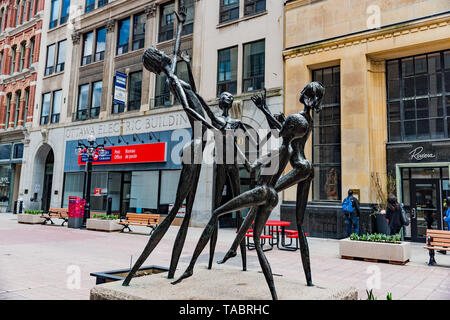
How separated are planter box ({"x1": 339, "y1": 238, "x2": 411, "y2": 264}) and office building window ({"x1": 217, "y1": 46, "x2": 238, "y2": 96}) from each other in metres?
11.9

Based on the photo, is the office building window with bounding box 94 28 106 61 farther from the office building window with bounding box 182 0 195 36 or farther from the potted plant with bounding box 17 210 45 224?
the potted plant with bounding box 17 210 45 224

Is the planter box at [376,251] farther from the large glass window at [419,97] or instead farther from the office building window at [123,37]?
the office building window at [123,37]

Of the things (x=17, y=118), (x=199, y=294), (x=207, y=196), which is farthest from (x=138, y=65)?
(x=199, y=294)

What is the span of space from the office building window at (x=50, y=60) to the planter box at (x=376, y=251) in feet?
93.7

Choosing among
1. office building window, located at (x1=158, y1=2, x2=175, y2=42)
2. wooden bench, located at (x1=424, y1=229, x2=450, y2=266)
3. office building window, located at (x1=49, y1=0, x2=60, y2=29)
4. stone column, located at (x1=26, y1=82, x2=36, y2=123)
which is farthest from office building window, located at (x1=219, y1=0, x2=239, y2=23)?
stone column, located at (x1=26, y1=82, x2=36, y2=123)

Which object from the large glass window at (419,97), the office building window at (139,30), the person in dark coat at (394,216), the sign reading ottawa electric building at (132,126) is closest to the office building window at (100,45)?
the office building window at (139,30)

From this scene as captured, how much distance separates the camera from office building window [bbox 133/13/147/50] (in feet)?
79.8

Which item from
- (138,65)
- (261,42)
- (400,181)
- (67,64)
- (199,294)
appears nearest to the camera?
(199,294)

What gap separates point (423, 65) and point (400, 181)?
16.9 feet

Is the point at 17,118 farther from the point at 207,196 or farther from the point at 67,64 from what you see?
the point at 207,196

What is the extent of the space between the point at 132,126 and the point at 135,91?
8.40 ft

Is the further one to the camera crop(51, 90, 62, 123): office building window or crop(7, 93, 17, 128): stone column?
crop(7, 93, 17, 128): stone column

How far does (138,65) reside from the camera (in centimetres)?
2398

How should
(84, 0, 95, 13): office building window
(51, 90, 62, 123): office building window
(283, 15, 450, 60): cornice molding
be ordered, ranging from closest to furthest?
(283, 15, 450, 60): cornice molding
(84, 0, 95, 13): office building window
(51, 90, 62, 123): office building window
